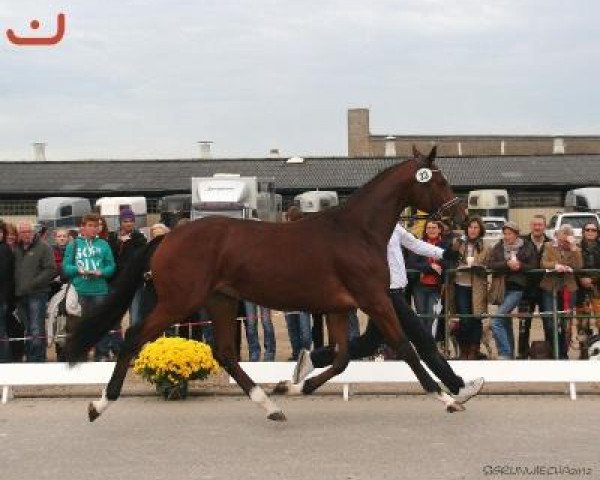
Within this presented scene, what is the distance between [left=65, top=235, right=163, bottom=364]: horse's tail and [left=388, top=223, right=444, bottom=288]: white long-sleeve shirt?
2209 mm

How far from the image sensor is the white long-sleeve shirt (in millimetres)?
10305

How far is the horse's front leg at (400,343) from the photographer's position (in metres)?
9.02

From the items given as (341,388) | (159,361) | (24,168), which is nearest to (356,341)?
(341,388)

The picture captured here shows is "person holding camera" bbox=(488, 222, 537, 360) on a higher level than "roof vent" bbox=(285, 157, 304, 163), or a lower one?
lower

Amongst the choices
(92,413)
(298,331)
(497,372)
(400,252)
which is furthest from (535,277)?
(92,413)

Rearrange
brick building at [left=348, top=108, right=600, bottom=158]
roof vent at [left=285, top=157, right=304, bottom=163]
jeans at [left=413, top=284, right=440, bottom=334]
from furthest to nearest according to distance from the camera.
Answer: brick building at [left=348, top=108, right=600, bottom=158] < roof vent at [left=285, top=157, right=304, bottom=163] < jeans at [left=413, top=284, right=440, bottom=334]

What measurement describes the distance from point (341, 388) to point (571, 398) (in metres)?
2.24

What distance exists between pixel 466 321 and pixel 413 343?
268 cm

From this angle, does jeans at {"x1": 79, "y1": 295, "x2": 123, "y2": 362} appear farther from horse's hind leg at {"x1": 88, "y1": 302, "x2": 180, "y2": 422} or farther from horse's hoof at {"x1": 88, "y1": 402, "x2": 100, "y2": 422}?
horse's hoof at {"x1": 88, "y1": 402, "x2": 100, "y2": 422}

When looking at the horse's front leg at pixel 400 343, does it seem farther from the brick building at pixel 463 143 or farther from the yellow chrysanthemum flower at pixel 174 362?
the brick building at pixel 463 143

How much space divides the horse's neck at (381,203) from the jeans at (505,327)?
302 centimetres

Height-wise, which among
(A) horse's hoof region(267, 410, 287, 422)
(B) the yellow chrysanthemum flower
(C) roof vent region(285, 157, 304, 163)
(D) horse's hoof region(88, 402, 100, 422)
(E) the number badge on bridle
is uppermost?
(C) roof vent region(285, 157, 304, 163)

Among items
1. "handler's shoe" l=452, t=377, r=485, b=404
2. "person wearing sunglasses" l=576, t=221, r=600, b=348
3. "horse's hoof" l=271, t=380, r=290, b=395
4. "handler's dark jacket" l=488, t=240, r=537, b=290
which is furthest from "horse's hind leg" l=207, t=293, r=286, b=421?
"person wearing sunglasses" l=576, t=221, r=600, b=348

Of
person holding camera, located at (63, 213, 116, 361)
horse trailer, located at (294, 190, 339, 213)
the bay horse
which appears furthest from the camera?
horse trailer, located at (294, 190, 339, 213)
